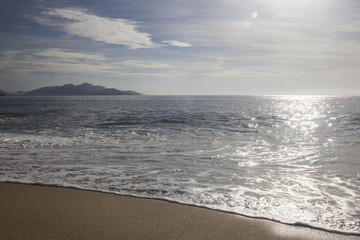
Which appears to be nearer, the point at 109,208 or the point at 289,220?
the point at 289,220

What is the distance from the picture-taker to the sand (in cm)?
371

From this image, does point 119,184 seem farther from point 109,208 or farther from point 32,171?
point 32,171

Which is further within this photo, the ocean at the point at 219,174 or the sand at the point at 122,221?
the ocean at the point at 219,174

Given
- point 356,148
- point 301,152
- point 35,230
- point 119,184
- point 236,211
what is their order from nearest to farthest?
point 35,230
point 236,211
point 119,184
point 301,152
point 356,148

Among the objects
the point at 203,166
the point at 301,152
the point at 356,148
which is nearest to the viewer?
the point at 203,166

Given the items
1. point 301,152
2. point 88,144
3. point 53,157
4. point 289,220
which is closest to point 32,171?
point 53,157

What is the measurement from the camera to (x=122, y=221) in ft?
13.4

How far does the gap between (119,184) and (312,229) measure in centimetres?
383

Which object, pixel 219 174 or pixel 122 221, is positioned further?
pixel 219 174

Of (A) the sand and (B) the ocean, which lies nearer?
(A) the sand

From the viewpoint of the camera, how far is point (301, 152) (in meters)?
10.1

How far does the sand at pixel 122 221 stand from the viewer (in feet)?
12.2

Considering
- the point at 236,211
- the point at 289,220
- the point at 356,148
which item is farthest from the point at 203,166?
the point at 356,148

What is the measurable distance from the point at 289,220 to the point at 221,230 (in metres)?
1.15
